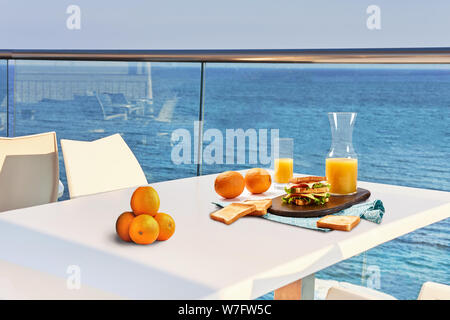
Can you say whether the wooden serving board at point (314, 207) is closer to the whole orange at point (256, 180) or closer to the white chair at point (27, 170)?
the whole orange at point (256, 180)

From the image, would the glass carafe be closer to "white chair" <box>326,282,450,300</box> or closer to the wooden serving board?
the wooden serving board

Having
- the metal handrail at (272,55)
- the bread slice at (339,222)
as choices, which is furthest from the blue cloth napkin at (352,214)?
the metal handrail at (272,55)

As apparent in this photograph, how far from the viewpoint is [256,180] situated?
5.11 ft

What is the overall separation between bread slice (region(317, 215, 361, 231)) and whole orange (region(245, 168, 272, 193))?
344mm

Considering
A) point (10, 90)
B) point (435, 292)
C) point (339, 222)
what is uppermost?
point (10, 90)

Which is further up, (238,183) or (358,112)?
(358,112)

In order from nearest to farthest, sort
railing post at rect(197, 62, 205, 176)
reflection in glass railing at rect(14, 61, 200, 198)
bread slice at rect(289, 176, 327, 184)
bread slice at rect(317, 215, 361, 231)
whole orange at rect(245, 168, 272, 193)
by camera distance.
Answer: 1. bread slice at rect(317, 215, 361, 231)
2. bread slice at rect(289, 176, 327, 184)
3. whole orange at rect(245, 168, 272, 193)
4. railing post at rect(197, 62, 205, 176)
5. reflection in glass railing at rect(14, 61, 200, 198)

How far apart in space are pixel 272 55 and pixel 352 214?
3.81 feet

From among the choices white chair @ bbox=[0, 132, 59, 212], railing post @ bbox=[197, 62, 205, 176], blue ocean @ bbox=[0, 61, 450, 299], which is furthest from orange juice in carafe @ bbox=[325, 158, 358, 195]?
blue ocean @ bbox=[0, 61, 450, 299]

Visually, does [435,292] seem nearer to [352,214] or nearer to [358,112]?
[352,214]

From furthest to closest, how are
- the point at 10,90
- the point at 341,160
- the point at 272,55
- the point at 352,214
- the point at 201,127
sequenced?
the point at 10,90 → the point at 201,127 → the point at 272,55 → the point at 341,160 → the point at 352,214

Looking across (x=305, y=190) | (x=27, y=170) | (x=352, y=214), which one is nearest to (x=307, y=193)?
(x=305, y=190)

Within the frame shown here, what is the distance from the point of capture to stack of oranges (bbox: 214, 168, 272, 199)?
1.49 metres
